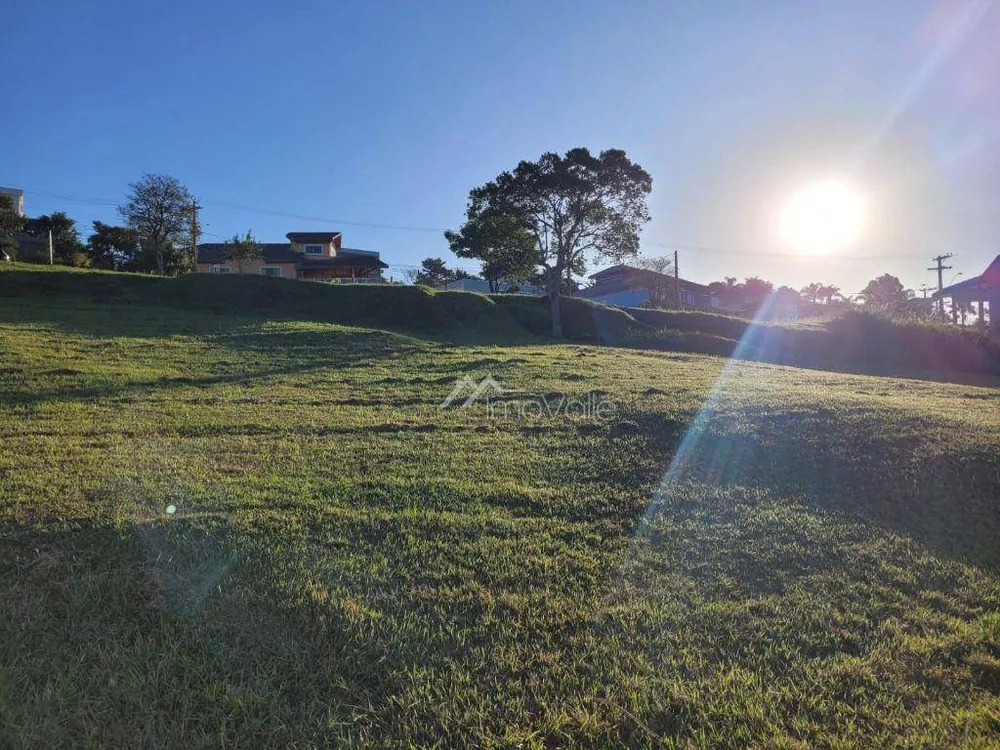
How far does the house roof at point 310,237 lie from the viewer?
48.6 metres

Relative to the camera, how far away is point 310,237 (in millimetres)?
48781

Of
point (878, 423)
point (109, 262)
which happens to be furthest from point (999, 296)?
point (109, 262)

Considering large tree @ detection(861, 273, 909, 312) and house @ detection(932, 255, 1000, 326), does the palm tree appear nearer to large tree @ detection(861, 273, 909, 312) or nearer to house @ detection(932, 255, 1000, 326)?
large tree @ detection(861, 273, 909, 312)

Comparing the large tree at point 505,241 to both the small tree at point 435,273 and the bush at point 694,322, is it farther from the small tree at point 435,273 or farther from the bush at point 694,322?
the small tree at point 435,273

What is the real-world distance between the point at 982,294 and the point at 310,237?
154 feet

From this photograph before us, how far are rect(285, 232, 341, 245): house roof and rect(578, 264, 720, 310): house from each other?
77.4 feet

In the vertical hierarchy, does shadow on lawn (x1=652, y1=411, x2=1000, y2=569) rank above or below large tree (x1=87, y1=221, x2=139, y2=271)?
below

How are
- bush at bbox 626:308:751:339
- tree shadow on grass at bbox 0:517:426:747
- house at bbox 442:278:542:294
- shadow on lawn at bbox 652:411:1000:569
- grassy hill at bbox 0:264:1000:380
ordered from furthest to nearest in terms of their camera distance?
house at bbox 442:278:542:294, bush at bbox 626:308:751:339, grassy hill at bbox 0:264:1000:380, shadow on lawn at bbox 652:411:1000:569, tree shadow on grass at bbox 0:517:426:747

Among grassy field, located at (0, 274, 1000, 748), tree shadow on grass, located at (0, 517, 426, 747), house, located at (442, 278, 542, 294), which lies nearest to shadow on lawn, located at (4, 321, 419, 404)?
grassy field, located at (0, 274, 1000, 748)

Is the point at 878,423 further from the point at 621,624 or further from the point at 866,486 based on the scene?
the point at 621,624

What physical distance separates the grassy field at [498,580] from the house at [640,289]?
40526 mm

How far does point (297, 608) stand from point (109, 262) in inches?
1817

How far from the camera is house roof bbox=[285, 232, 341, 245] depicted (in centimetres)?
4865

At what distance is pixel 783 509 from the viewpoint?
4707mm
